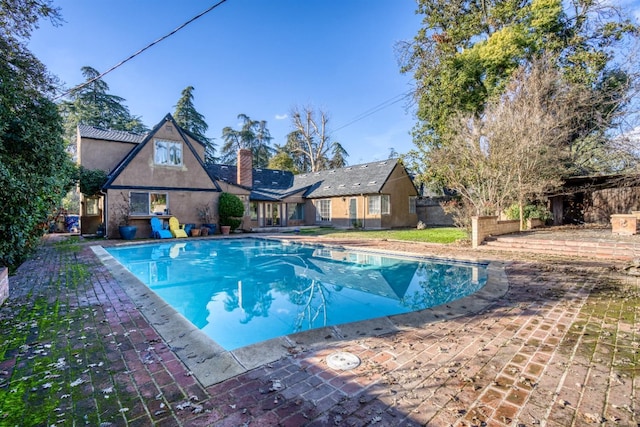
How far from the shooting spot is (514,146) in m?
11.3

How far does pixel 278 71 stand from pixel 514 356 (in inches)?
672

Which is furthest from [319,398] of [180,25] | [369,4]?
[369,4]

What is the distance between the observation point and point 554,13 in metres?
15.5

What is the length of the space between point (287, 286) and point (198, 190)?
1242 cm

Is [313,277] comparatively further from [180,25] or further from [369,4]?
[369,4]

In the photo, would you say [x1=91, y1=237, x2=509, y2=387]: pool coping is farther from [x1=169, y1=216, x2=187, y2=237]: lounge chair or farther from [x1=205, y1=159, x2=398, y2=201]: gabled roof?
[x1=205, y1=159, x2=398, y2=201]: gabled roof

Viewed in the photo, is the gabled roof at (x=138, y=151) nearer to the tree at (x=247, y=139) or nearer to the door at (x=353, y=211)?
the door at (x=353, y=211)

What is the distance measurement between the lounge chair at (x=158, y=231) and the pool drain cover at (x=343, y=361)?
14.7m

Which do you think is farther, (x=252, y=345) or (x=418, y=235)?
(x=418, y=235)

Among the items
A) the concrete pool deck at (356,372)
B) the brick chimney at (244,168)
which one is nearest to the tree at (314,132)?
the brick chimney at (244,168)

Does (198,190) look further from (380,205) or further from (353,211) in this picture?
(380,205)

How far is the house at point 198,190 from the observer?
50.9 ft

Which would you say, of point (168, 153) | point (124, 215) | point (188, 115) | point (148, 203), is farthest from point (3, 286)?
point (188, 115)

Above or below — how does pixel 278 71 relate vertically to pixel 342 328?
above
